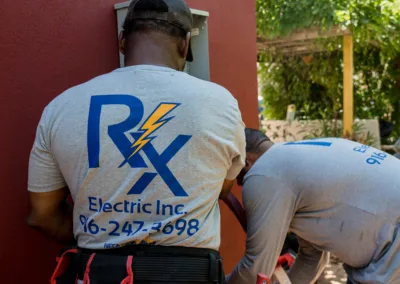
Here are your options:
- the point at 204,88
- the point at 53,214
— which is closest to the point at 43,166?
the point at 53,214

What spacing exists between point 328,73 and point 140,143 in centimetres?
829

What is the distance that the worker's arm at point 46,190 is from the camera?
152cm

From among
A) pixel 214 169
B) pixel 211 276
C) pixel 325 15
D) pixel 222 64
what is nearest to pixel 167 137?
pixel 214 169

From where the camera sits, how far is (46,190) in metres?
1.57

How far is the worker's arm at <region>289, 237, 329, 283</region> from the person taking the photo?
252 centimetres

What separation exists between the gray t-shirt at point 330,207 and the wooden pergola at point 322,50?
5.26 metres

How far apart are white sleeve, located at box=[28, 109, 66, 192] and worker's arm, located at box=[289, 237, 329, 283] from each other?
1.49 m

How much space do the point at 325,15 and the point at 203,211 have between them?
5704 millimetres

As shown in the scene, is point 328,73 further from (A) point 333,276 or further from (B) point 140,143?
(B) point 140,143

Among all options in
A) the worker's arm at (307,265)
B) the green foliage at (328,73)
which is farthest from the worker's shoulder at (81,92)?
the green foliage at (328,73)

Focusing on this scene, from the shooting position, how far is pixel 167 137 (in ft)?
4.75

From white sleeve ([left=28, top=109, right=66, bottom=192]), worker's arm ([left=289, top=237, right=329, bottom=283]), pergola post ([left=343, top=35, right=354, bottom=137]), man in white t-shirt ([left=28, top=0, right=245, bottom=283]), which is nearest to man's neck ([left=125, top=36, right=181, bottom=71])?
man in white t-shirt ([left=28, top=0, right=245, bottom=283])

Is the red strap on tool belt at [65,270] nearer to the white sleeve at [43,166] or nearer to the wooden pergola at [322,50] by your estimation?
the white sleeve at [43,166]

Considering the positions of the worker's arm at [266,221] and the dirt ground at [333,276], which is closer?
the worker's arm at [266,221]
